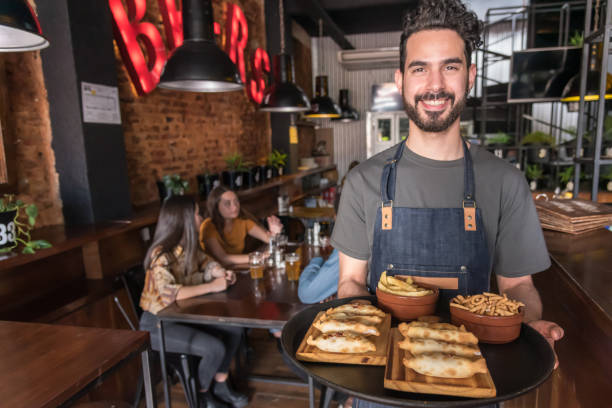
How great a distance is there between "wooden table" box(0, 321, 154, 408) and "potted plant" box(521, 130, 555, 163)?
617 centimetres

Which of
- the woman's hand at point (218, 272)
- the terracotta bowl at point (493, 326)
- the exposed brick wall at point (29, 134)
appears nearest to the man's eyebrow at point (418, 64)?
the terracotta bowl at point (493, 326)

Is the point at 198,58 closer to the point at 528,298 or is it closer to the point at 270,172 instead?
the point at 528,298

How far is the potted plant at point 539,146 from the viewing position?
5.93m

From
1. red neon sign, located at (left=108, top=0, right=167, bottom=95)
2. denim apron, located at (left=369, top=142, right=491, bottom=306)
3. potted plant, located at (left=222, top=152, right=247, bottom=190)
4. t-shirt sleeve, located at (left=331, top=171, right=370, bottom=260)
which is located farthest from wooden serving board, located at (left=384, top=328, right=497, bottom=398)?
potted plant, located at (left=222, top=152, right=247, bottom=190)

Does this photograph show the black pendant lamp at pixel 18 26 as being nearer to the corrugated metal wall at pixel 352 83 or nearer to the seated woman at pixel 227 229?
the seated woman at pixel 227 229

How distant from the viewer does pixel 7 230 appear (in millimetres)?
2023

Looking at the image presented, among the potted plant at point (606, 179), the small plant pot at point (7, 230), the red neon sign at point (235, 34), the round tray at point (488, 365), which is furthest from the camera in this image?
the red neon sign at point (235, 34)

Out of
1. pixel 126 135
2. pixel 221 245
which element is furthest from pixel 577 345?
pixel 126 135

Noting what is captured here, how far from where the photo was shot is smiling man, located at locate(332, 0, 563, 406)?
1.27m

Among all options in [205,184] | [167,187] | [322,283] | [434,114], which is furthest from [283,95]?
[434,114]

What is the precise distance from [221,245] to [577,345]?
2.72 meters

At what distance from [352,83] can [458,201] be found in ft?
32.3

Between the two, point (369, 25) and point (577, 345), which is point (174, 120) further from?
point (369, 25)

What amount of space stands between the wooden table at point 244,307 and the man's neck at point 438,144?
3.69 feet
